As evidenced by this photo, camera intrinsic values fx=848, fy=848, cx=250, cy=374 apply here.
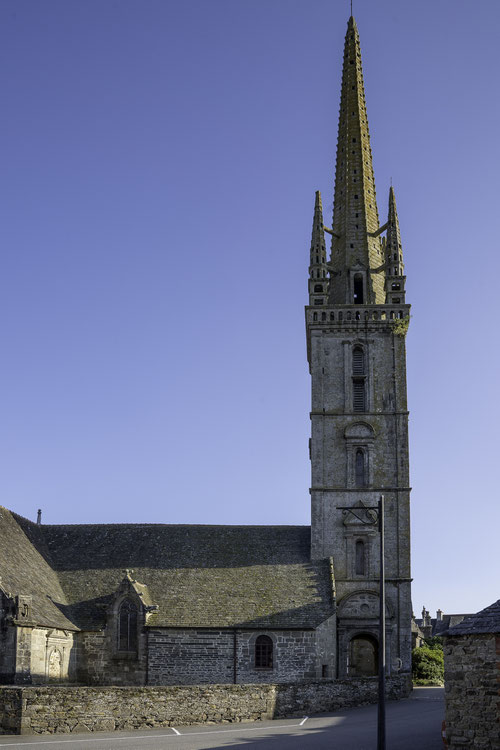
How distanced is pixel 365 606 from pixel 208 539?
9011mm

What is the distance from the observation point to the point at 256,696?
103 ft

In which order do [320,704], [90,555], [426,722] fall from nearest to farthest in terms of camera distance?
[426,722] → [320,704] → [90,555]

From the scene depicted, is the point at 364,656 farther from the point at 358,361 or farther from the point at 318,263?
the point at 318,263

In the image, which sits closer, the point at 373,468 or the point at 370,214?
the point at 373,468

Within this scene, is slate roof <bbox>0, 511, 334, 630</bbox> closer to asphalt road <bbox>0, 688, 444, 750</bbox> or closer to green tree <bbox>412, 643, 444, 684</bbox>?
asphalt road <bbox>0, 688, 444, 750</bbox>

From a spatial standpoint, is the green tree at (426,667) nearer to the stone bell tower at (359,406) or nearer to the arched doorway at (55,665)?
the stone bell tower at (359,406)

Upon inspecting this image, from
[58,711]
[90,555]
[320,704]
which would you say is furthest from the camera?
[90,555]

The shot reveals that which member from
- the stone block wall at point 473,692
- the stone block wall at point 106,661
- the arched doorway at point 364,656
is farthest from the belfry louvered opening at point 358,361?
the stone block wall at point 473,692

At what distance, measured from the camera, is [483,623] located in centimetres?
2192

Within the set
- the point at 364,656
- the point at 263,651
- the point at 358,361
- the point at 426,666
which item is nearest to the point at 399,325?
the point at 358,361

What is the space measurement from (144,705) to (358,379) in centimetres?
2317

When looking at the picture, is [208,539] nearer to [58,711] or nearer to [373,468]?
[373,468]

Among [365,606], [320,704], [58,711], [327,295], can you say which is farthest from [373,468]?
[58,711]

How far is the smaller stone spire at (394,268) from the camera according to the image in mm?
47969
